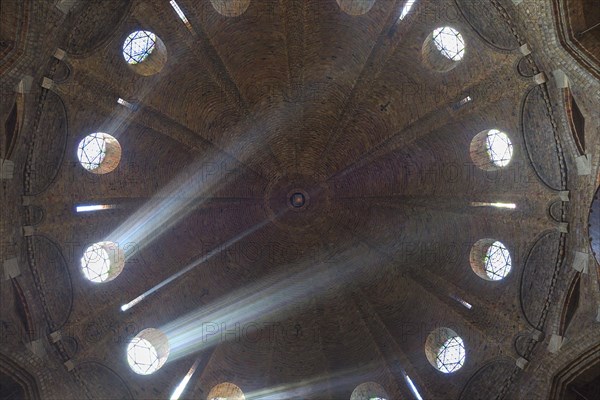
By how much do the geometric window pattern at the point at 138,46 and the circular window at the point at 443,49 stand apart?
7.10 metres

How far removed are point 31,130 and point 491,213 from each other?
1130 centimetres

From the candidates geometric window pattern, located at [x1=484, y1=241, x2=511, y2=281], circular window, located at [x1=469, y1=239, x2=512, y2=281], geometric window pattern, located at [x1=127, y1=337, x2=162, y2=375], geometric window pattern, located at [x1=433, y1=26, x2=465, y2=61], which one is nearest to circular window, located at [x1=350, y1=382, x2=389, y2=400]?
circular window, located at [x1=469, y1=239, x2=512, y2=281]

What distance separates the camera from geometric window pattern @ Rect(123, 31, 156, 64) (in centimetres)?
1451

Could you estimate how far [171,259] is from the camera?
55.5 ft

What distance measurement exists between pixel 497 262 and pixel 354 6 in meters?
7.66

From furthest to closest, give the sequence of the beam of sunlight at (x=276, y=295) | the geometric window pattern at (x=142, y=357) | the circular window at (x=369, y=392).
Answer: the beam of sunlight at (x=276, y=295) < the circular window at (x=369, y=392) < the geometric window pattern at (x=142, y=357)

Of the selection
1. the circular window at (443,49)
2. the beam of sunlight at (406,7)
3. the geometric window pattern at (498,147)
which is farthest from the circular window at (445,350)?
the beam of sunlight at (406,7)

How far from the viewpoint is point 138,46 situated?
14828 mm

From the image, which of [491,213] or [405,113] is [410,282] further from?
[405,113]

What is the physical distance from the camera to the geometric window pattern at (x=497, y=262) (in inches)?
583

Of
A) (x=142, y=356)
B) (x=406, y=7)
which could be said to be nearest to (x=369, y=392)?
(x=142, y=356)

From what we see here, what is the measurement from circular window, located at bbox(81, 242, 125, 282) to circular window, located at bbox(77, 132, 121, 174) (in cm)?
206

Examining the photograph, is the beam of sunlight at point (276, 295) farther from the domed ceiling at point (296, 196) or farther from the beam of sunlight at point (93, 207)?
the beam of sunlight at point (93, 207)

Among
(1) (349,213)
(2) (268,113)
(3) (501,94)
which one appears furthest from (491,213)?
(2) (268,113)
